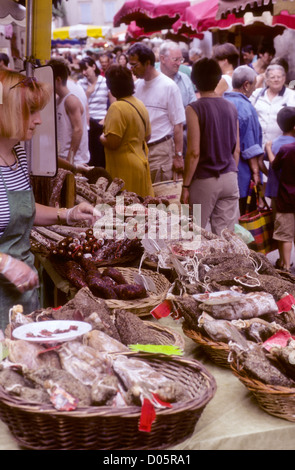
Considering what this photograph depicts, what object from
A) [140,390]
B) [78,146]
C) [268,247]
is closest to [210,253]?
[140,390]

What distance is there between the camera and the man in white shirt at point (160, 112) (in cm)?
596

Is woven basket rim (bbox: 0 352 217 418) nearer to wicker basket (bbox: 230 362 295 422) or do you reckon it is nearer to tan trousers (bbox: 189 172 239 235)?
wicker basket (bbox: 230 362 295 422)

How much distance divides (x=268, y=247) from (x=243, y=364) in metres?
4.02

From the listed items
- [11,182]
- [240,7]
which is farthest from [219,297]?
[240,7]

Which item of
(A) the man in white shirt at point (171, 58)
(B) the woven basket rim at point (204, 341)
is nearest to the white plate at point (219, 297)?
(B) the woven basket rim at point (204, 341)

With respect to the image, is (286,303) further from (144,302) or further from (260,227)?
(260,227)

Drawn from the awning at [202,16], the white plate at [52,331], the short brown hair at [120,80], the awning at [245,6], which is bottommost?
the white plate at [52,331]

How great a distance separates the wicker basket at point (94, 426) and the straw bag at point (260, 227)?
3.89m

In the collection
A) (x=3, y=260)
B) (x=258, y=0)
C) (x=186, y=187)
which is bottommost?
(x=186, y=187)

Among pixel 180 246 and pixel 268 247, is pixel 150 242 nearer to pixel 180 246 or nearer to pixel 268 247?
pixel 180 246

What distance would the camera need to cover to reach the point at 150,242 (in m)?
3.24

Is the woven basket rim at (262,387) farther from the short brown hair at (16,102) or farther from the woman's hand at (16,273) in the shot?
the short brown hair at (16,102)

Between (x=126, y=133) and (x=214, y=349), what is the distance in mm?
3375

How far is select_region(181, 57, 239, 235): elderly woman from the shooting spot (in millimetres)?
4699
